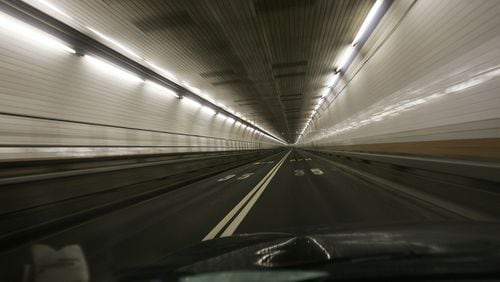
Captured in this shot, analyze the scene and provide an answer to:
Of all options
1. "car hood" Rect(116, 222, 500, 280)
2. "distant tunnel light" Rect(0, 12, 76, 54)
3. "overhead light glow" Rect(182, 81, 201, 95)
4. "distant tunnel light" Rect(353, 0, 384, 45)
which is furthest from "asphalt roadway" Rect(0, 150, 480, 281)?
"overhead light glow" Rect(182, 81, 201, 95)

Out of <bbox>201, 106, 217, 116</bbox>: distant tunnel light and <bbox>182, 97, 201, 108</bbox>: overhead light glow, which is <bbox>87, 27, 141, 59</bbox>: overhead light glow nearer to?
<bbox>182, 97, 201, 108</bbox>: overhead light glow

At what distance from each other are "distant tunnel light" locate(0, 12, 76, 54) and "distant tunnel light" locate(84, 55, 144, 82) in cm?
141

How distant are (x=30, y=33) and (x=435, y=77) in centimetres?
1051

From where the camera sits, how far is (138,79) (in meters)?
15.9

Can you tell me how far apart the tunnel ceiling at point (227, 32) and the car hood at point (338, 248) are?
8.68 metres

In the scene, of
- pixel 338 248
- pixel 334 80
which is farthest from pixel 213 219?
pixel 334 80

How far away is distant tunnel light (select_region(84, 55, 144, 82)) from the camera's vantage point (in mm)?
12516

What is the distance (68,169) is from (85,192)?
25.6 inches

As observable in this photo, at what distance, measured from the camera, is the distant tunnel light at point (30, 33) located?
9000 mm

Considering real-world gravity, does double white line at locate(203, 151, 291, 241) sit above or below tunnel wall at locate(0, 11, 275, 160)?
below

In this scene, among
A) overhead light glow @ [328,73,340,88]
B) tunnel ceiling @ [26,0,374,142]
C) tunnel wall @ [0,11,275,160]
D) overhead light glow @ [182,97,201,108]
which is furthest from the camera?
overhead light glow @ [328,73,340,88]

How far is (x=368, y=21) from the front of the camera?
13203 millimetres

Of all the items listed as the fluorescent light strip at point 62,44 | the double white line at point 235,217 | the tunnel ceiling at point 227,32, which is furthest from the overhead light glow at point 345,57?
the double white line at point 235,217

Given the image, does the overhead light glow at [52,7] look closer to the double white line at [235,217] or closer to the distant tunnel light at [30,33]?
the distant tunnel light at [30,33]
